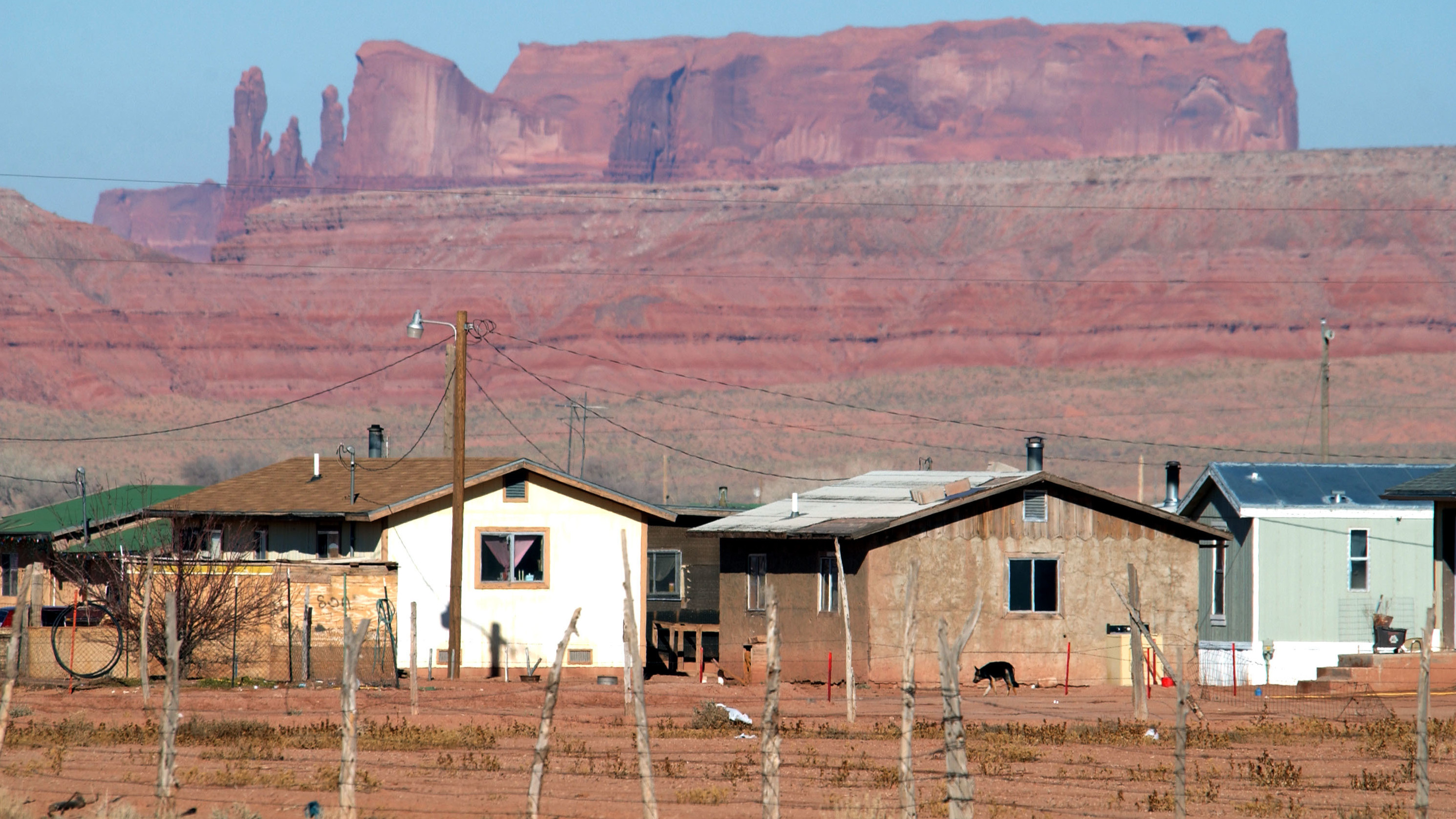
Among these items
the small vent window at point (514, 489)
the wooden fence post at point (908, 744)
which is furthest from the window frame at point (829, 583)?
the wooden fence post at point (908, 744)

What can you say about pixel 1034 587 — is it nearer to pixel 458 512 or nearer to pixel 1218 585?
pixel 1218 585

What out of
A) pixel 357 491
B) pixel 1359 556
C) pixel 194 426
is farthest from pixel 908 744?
pixel 194 426

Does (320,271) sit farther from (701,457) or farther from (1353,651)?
(1353,651)

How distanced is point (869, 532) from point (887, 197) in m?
157

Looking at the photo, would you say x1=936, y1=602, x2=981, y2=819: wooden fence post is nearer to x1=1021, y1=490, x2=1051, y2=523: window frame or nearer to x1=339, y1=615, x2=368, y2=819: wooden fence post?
x1=339, y1=615, x2=368, y2=819: wooden fence post

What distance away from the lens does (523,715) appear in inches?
1062

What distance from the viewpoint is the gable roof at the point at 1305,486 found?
37.4 metres

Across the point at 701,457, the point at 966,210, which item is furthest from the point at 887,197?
the point at 701,457

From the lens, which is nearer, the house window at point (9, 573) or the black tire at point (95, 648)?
the black tire at point (95, 648)

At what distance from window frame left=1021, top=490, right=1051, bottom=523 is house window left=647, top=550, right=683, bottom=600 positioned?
12.3 meters

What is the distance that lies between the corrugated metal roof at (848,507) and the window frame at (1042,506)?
399 mm

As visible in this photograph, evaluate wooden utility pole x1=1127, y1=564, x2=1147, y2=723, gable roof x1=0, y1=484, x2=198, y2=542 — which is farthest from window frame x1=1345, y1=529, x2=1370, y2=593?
gable roof x1=0, y1=484, x2=198, y2=542

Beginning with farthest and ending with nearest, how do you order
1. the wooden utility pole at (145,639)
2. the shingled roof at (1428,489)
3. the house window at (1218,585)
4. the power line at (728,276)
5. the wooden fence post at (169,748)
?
the power line at (728,276) < the house window at (1218,585) < the shingled roof at (1428,489) < the wooden utility pole at (145,639) < the wooden fence post at (169,748)

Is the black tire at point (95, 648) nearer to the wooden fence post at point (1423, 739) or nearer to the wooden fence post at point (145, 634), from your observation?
the wooden fence post at point (145, 634)
